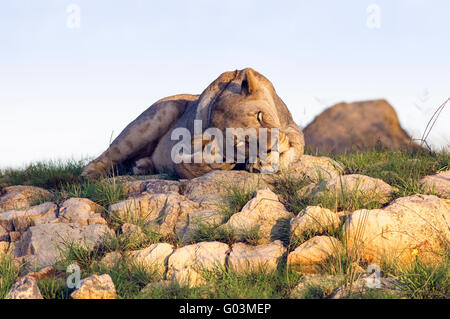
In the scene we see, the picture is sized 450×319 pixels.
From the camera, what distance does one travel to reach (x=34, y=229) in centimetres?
464

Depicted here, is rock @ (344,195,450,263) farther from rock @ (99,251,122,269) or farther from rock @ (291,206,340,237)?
rock @ (99,251,122,269)

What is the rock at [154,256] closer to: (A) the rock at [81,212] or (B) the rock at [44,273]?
(B) the rock at [44,273]

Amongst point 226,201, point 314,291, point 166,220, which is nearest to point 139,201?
point 166,220

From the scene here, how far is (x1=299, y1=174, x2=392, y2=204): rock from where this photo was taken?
15.7ft

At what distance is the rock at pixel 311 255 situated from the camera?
3.99 m

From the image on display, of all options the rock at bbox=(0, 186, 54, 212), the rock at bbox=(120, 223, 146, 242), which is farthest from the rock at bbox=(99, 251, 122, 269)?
the rock at bbox=(0, 186, 54, 212)

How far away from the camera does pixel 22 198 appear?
5852 mm

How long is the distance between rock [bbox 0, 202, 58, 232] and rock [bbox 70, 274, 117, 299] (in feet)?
5.13

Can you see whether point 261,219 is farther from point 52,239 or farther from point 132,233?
point 52,239

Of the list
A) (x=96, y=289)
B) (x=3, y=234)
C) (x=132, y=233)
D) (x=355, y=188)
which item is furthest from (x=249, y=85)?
(x=96, y=289)

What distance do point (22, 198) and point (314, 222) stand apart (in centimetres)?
354

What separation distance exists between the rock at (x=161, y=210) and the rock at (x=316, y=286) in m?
1.31
